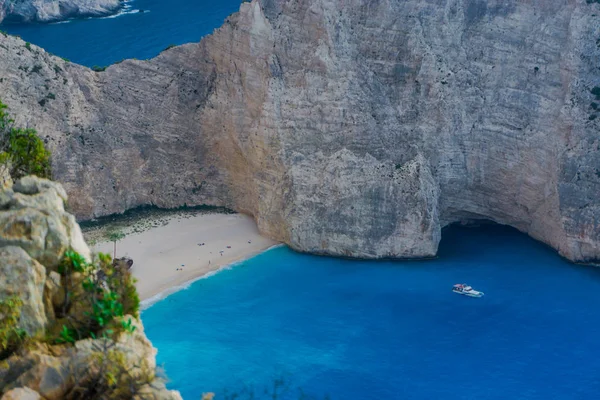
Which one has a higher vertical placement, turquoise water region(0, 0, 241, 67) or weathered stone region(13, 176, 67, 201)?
turquoise water region(0, 0, 241, 67)

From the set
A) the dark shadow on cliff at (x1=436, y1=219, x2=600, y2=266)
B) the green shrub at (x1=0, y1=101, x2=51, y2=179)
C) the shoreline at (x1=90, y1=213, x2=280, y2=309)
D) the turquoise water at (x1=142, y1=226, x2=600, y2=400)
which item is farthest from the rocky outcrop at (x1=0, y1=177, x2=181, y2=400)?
the dark shadow on cliff at (x1=436, y1=219, x2=600, y2=266)

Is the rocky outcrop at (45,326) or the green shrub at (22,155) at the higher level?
the green shrub at (22,155)

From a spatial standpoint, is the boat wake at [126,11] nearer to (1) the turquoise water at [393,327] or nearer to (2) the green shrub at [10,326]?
(1) the turquoise water at [393,327]

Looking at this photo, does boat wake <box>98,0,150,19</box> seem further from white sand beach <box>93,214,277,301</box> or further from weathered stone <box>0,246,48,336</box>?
weathered stone <box>0,246,48,336</box>

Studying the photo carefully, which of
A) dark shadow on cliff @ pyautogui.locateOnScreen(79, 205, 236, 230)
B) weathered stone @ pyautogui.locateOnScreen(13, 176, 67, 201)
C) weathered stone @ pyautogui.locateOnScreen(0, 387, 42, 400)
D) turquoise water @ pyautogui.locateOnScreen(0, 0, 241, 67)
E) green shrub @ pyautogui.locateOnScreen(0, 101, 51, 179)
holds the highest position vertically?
turquoise water @ pyautogui.locateOnScreen(0, 0, 241, 67)

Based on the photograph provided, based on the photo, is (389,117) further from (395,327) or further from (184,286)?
(184,286)

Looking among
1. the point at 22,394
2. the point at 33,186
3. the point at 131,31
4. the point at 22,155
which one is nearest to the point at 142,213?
the point at 22,155

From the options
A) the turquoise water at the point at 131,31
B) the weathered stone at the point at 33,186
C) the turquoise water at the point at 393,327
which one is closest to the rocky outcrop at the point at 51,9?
the turquoise water at the point at 131,31

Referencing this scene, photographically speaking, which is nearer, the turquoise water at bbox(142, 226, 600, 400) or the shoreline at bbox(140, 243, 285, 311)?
the turquoise water at bbox(142, 226, 600, 400)
